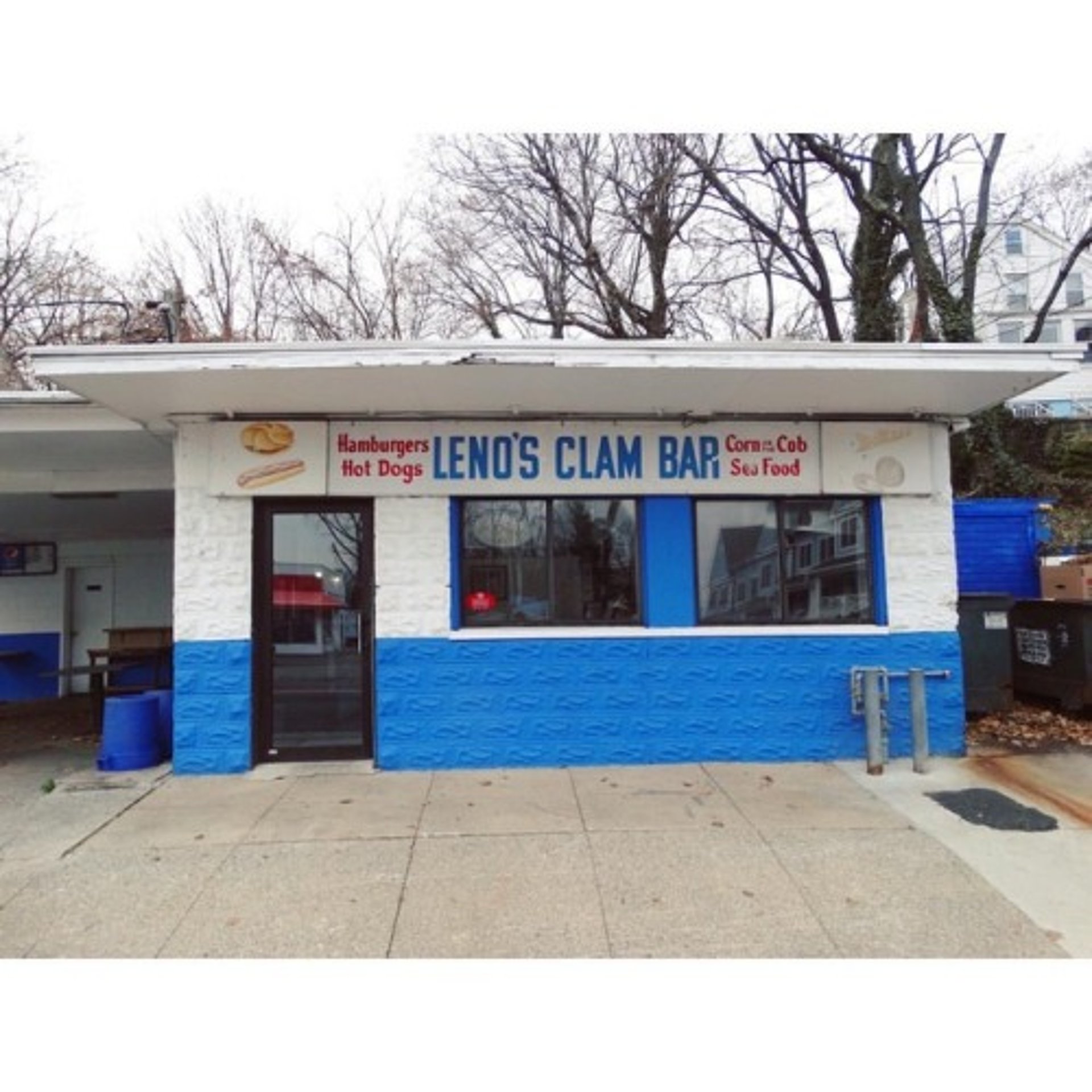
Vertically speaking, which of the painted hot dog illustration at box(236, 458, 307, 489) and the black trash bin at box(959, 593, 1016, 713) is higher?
the painted hot dog illustration at box(236, 458, 307, 489)

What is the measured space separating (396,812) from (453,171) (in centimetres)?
1703

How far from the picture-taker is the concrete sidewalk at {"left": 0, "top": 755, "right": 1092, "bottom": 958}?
3.29 m

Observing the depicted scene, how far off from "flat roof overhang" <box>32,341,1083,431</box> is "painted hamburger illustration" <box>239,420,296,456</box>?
4.3 inches

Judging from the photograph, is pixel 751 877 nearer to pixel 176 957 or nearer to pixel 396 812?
pixel 396 812

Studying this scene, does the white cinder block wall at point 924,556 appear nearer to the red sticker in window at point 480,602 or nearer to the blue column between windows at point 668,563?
the blue column between windows at point 668,563

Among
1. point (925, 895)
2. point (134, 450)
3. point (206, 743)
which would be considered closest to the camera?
point (925, 895)

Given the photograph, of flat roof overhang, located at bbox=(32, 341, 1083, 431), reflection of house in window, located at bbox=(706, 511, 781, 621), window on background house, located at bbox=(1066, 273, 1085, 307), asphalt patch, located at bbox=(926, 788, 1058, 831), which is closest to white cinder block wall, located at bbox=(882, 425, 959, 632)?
flat roof overhang, located at bbox=(32, 341, 1083, 431)

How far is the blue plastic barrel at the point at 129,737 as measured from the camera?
610 centimetres

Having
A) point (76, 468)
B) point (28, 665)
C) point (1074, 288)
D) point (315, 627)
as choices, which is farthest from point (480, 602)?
point (1074, 288)

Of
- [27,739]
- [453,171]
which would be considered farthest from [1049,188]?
[27,739]

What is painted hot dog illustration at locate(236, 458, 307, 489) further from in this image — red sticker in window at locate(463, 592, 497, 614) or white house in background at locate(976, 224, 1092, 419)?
white house in background at locate(976, 224, 1092, 419)

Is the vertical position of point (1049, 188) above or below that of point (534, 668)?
above

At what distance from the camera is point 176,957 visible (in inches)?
125

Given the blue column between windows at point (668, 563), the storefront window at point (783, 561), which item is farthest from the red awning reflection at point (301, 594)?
the storefront window at point (783, 561)
